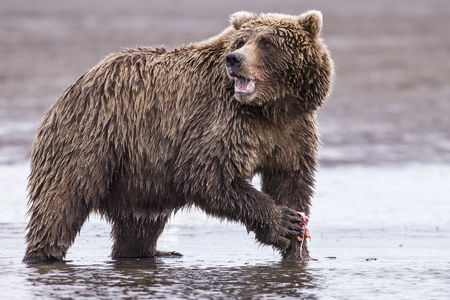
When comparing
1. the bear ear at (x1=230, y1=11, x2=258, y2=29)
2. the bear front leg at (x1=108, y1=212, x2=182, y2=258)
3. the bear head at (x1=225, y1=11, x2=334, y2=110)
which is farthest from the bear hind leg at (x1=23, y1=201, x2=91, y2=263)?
the bear ear at (x1=230, y1=11, x2=258, y2=29)

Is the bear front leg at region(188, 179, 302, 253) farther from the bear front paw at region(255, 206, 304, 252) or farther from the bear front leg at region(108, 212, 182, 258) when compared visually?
the bear front leg at region(108, 212, 182, 258)

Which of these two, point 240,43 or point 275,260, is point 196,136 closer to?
point 240,43

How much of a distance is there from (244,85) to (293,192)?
88cm

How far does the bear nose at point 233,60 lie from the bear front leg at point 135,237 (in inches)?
56.2

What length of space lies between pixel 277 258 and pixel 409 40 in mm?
14237

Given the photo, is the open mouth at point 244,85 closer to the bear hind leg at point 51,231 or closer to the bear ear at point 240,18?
the bear ear at point 240,18

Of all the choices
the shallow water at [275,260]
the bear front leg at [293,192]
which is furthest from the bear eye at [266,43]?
the shallow water at [275,260]

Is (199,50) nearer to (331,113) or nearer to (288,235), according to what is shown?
(288,235)

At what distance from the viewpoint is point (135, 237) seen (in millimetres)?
6891

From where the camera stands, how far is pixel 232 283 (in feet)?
18.1

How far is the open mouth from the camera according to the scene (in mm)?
6066

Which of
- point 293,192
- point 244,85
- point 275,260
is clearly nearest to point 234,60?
point 244,85

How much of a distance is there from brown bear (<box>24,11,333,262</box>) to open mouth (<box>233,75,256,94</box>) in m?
0.01

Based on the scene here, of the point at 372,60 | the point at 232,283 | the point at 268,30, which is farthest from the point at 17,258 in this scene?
the point at 372,60
